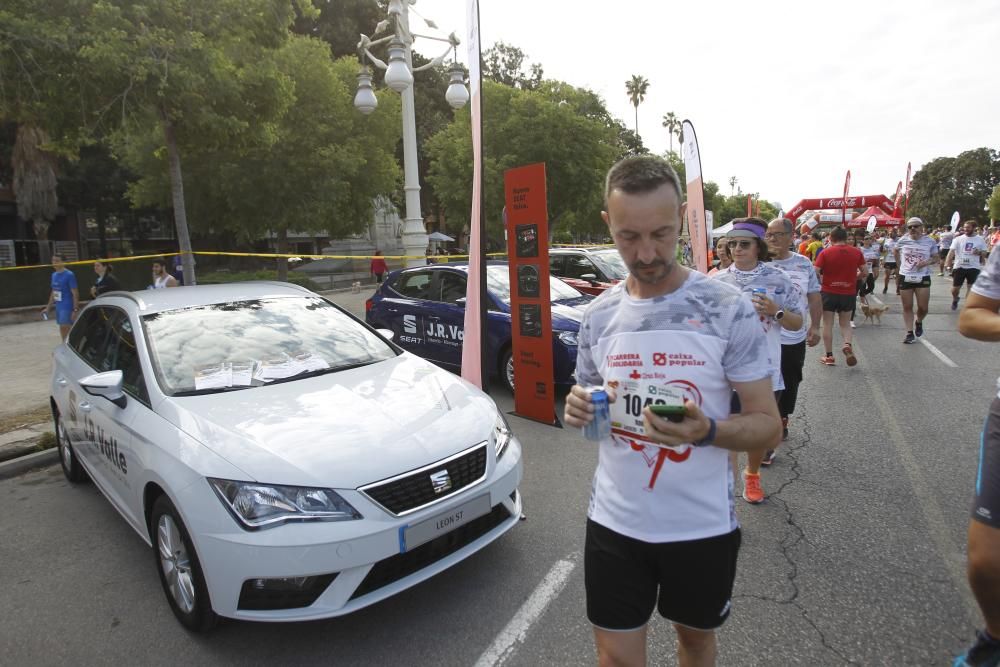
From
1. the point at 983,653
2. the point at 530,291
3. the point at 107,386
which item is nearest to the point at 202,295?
the point at 107,386

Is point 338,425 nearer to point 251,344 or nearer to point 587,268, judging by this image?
point 251,344

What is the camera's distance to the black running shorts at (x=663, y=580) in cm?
157

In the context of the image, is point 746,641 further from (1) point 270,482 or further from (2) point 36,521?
(2) point 36,521

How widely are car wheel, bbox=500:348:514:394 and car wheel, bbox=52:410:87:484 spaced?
420 cm

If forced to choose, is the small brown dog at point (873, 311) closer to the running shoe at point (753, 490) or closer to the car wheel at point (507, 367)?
the car wheel at point (507, 367)

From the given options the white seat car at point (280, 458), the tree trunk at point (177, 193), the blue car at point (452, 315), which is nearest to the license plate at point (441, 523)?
the white seat car at point (280, 458)

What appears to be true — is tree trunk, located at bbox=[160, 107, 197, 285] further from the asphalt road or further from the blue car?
the asphalt road

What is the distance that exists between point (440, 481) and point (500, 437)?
2.02ft

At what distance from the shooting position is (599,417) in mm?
1569

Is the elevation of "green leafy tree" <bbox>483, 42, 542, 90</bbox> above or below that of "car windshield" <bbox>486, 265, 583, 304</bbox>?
above

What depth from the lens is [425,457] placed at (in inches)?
108

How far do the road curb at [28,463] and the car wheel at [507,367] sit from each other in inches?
176

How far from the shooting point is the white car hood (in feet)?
8.52

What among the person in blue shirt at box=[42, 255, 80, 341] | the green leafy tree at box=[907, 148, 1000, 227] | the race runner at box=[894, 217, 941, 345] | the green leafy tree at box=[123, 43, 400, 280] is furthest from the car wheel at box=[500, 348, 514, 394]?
the green leafy tree at box=[907, 148, 1000, 227]
